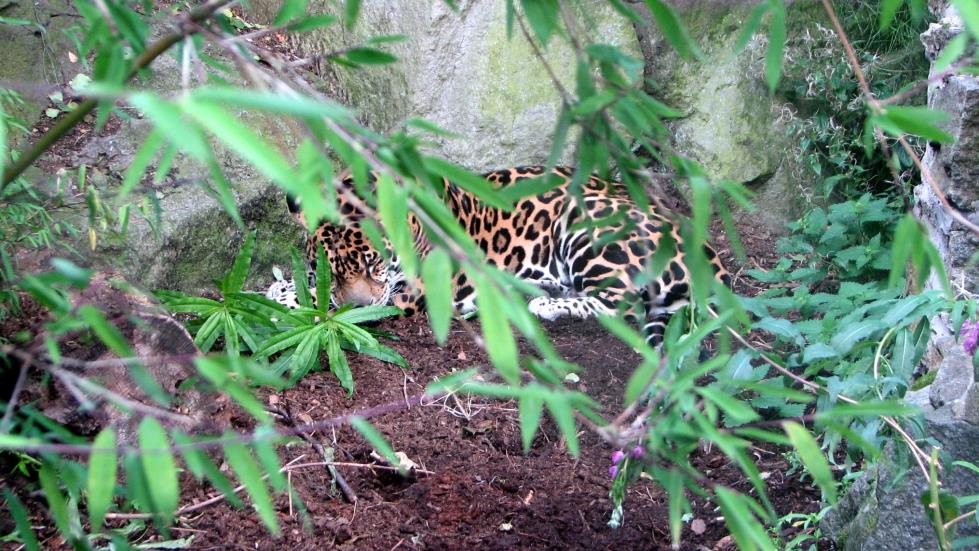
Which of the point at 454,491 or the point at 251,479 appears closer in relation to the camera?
the point at 251,479

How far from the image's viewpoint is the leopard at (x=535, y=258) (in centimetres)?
550

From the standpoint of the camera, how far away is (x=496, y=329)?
125cm

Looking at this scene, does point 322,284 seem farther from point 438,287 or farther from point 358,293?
point 438,287

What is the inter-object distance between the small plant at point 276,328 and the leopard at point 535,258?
94 centimetres

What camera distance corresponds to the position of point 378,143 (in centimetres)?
146

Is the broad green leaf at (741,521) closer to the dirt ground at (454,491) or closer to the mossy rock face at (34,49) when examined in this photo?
the dirt ground at (454,491)

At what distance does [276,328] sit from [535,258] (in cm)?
215

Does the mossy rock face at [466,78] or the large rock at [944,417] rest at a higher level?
the mossy rock face at [466,78]

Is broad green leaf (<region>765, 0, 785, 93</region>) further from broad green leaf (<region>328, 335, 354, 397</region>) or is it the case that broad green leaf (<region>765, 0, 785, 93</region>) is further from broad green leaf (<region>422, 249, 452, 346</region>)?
broad green leaf (<region>328, 335, 354, 397</region>)

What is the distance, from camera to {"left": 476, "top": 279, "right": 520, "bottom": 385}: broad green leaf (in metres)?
1.24

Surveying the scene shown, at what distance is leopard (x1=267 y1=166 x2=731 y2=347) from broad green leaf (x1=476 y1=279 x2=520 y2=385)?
404cm

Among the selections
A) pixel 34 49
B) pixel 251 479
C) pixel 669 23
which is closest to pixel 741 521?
pixel 251 479

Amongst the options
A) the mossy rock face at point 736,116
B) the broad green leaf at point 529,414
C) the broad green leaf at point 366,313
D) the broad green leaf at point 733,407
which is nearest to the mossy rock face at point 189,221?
the broad green leaf at point 366,313

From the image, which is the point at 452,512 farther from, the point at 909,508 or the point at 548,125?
the point at 548,125
